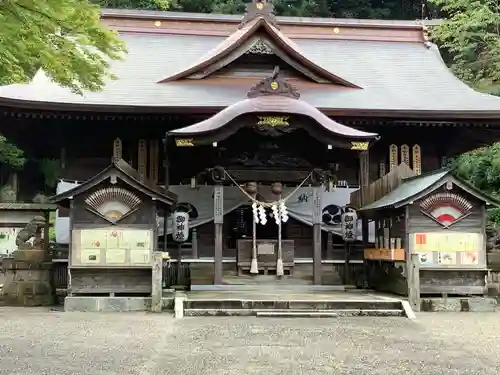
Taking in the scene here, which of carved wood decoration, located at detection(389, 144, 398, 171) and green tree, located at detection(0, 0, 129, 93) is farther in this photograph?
carved wood decoration, located at detection(389, 144, 398, 171)

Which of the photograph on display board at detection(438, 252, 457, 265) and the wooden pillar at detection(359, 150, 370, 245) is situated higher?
the wooden pillar at detection(359, 150, 370, 245)

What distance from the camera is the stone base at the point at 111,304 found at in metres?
9.94

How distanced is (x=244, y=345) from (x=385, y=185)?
652 cm

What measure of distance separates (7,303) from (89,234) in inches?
93.2

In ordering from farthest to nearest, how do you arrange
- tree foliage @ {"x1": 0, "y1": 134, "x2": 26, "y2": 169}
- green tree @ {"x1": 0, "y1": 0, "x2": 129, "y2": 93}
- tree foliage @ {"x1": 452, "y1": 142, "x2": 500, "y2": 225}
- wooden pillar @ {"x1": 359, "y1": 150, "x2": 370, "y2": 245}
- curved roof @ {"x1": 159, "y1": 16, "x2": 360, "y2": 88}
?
tree foliage @ {"x1": 0, "y1": 134, "x2": 26, "y2": 169} < tree foliage @ {"x1": 452, "y1": 142, "x2": 500, "y2": 225} < curved roof @ {"x1": 159, "y1": 16, "x2": 360, "y2": 88} < wooden pillar @ {"x1": 359, "y1": 150, "x2": 370, "y2": 245} < green tree @ {"x1": 0, "y1": 0, "x2": 129, "y2": 93}

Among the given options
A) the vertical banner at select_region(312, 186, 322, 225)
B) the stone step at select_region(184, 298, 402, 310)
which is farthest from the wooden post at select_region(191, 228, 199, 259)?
the stone step at select_region(184, 298, 402, 310)

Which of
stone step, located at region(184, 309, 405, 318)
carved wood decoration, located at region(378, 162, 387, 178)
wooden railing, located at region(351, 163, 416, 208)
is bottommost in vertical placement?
stone step, located at region(184, 309, 405, 318)

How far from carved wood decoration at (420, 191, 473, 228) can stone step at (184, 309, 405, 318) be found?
189cm

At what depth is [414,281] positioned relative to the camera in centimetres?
1010

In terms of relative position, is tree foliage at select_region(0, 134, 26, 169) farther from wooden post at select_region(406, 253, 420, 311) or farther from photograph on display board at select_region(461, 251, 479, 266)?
photograph on display board at select_region(461, 251, 479, 266)

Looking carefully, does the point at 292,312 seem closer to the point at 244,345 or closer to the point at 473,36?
the point at 244,345

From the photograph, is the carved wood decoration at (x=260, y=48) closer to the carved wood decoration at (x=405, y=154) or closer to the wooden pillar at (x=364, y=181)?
the wooden pillar at (x=364, y=181)

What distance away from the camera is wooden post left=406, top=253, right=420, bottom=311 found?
1007 cm

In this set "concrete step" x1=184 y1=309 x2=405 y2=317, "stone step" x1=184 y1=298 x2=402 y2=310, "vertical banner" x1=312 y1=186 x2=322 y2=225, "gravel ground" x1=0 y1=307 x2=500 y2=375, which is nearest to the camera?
"gravel ground" x1=0 y1=307 x2=500 y2=375
